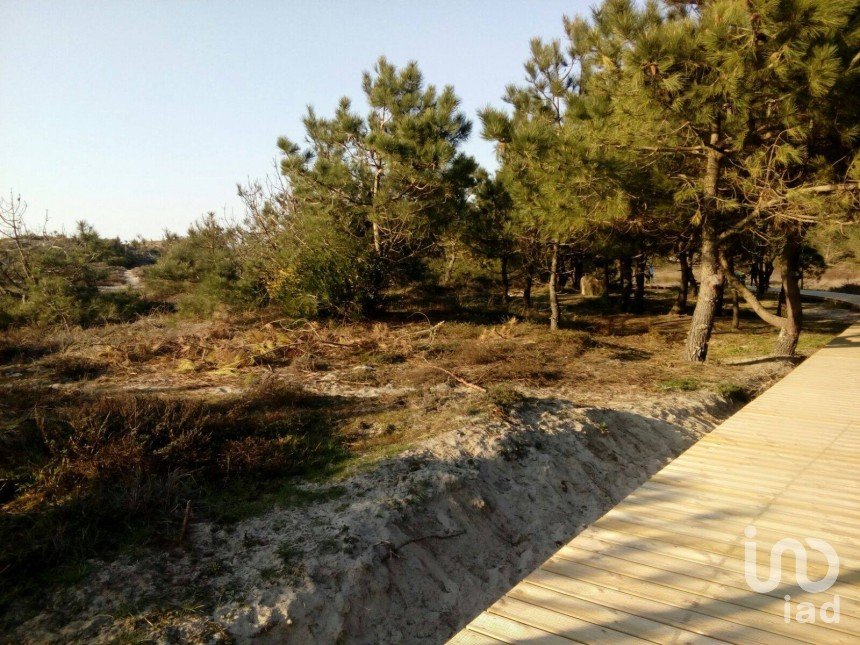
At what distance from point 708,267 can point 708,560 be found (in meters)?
8.81

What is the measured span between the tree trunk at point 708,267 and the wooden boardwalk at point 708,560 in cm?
563

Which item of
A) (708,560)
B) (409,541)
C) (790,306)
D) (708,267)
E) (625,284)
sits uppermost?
(708,267)

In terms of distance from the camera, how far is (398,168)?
543 inches

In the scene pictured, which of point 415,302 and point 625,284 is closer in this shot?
point 415,302

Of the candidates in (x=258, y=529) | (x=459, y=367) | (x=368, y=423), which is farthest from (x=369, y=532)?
(x=459, y=367)

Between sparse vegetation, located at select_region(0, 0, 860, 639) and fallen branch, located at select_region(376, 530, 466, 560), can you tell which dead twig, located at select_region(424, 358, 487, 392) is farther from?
fallen branch, located at select_region(376, 530, 466, 560)

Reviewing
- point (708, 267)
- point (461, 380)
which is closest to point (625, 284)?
point (708, 267)

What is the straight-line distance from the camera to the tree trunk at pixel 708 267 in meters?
9.88

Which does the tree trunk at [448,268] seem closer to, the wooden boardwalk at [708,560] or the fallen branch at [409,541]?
the wooden boardwalk at [708,560]

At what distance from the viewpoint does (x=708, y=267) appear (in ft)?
35.4

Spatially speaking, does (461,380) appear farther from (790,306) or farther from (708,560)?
(790,306)

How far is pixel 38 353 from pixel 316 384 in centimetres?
759

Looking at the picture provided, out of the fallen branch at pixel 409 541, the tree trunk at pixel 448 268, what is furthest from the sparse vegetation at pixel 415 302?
the tree trunk at pixel 448 268

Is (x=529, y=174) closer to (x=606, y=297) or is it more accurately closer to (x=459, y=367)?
(x=459, y=367)
